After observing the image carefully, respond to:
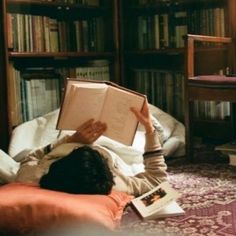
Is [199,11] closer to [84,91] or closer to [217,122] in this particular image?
[217,122]

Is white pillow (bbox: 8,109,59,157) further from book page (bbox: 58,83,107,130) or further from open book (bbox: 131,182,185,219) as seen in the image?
open book (bbox: 131,182,185,219)

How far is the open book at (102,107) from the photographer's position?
1729mm

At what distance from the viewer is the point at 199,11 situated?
2932 millimetres

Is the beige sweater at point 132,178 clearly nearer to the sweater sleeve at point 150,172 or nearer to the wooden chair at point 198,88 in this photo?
the sweater sleeve at point 150,172

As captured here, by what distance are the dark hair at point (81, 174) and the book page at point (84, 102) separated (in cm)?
34

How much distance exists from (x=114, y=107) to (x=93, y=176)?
389mm

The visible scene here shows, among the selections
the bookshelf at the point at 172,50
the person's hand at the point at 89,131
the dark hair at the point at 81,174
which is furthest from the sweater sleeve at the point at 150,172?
the bookshelf at the point at 172,50

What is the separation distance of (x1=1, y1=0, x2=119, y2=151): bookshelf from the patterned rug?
879 millimetres

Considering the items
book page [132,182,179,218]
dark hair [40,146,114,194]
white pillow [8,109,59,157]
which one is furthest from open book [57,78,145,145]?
white pillow [8,109,59,157]

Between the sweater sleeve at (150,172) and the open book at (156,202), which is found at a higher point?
the sweater sleeve at (150,172)

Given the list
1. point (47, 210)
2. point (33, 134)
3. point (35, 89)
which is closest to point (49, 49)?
point (35, 89)

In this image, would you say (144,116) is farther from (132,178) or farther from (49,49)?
(49,49)

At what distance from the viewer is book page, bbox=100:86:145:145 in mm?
1719

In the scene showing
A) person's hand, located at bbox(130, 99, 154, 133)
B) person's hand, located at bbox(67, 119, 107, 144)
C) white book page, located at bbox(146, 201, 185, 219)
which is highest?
person's hand, located at bbox(130, 99, 154, 133)
